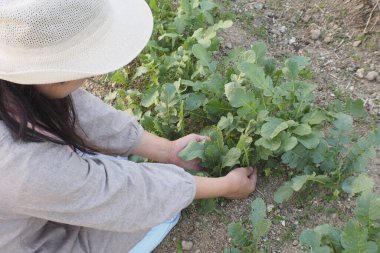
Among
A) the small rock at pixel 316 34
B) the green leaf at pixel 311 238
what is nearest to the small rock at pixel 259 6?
the small rock at pixel 316 34

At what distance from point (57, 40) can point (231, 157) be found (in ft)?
2.95

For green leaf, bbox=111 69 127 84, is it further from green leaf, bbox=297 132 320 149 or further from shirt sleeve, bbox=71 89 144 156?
green leaf, bbox=297 132 320 149

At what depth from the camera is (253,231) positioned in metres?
1.82

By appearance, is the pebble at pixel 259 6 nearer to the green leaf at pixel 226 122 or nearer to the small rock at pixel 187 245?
the green leaf at pixel 226 122

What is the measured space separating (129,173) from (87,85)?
1.24 m

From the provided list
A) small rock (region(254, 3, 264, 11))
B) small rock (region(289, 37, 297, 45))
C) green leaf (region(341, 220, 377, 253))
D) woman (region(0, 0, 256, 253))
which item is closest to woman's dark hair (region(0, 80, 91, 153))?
woman (region(0, 0, 256, 253))

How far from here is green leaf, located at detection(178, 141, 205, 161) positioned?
1.96m

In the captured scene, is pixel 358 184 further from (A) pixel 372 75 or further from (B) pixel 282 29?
(B) pixel 282 29

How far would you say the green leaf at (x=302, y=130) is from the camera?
186 cm

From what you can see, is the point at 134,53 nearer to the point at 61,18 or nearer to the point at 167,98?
the point at 61,18

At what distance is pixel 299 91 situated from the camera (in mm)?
2049

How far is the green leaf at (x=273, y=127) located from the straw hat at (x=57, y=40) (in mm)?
681

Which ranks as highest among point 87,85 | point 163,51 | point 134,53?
point 134,53

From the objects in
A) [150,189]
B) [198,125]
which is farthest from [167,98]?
[150,189]
